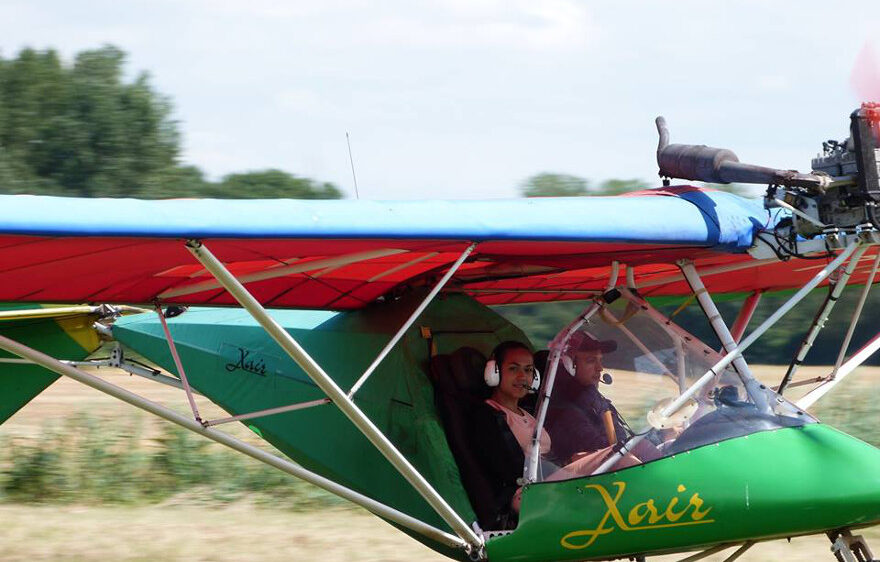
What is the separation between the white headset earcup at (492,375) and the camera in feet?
20.3

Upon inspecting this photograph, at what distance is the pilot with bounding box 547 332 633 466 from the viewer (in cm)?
591

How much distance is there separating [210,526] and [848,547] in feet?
15.7

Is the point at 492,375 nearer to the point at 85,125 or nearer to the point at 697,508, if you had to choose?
the point at 697,508

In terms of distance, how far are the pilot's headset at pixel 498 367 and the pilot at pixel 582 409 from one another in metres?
0.23

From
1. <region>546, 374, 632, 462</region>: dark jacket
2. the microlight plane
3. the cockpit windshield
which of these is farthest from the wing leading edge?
<region>546, 374, 632, 462</region>: dark jacket

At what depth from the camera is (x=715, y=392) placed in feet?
18.8

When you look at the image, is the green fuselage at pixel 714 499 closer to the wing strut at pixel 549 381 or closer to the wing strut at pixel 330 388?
the wing strut at pixel 549 381

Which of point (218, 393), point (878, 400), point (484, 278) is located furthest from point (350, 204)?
point (878, 400)

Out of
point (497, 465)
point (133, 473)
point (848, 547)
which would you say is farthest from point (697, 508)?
point (133, 473)

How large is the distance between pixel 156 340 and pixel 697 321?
15.2 m

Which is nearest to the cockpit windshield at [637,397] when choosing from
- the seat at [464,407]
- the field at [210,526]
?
the seat at [464,407]

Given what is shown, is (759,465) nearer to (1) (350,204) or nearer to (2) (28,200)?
(1) (350,204)

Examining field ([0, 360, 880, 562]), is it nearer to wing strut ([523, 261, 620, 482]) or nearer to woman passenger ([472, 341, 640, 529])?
woman passenger ([472, 341, 640, 529])

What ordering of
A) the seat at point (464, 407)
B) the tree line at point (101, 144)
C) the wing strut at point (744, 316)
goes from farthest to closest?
1. the tree line at point (101, 144)
2. the wing strut at point (744, 316)
3. the seat at point (464, 407)
